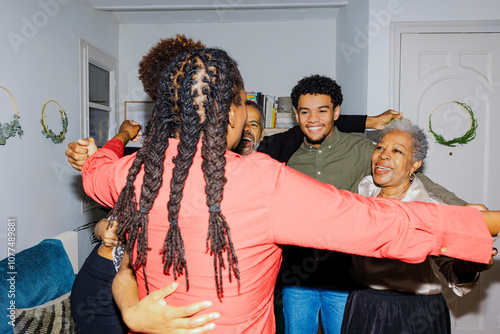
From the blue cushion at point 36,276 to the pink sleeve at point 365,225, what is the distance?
6.18 feet

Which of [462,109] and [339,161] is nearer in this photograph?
[339,161]

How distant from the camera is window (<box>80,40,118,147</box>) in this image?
131 inches

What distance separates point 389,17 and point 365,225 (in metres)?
2.72

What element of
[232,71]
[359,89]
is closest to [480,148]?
[359,89]

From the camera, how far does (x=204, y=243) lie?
755mm

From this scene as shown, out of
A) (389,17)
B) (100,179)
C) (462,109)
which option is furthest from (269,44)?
(100,179)

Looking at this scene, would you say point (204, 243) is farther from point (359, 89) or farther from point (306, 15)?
point (306, 15)

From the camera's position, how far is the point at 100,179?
91 cm

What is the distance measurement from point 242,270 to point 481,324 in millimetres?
2997

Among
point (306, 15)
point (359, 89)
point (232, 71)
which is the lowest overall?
point (232, 71)

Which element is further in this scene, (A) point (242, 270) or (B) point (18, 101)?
(B) point (18, 101)

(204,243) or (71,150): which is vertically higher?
(71,150)

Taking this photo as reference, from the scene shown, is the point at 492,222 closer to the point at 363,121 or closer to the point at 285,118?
the point at 363,121

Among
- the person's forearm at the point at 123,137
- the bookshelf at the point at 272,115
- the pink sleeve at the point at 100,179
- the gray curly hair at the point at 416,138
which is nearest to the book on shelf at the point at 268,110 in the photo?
the bookshelf at the point at 272,115
